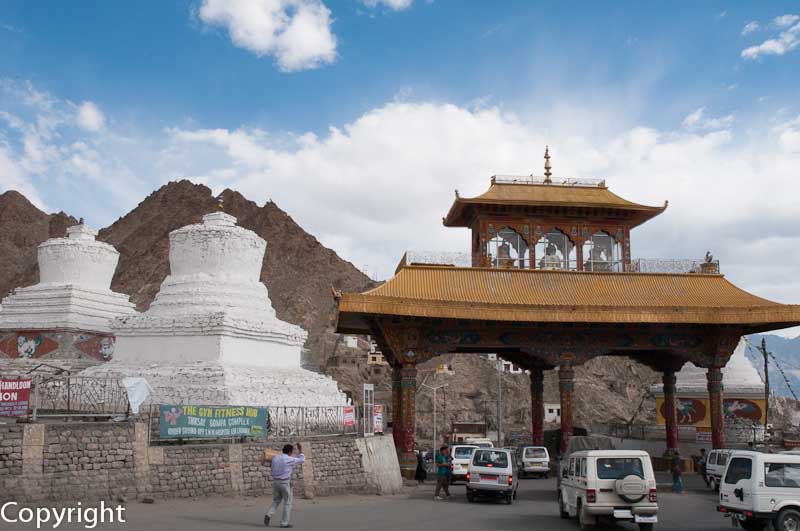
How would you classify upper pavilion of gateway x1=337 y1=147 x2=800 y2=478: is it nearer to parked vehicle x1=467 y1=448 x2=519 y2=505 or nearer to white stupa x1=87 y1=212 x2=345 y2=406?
white stupa x1=87 y1=212 x2=345 y2=406

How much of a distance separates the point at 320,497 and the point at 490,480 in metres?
4.00

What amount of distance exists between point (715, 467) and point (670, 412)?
19.1ft

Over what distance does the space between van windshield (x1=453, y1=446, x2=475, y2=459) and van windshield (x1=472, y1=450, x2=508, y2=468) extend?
23.1ft

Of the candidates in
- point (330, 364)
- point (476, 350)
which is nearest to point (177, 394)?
point (476, 350)

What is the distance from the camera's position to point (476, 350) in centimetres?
2650

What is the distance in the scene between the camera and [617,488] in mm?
13016

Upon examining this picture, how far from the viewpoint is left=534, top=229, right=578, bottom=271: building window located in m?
26.7

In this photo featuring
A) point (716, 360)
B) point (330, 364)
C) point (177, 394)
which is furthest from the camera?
point (330, 364)

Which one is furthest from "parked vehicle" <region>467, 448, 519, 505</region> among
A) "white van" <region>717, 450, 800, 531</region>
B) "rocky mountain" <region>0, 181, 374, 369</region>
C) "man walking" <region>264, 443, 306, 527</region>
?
"rocky mountain" <region>0, 181, 374, 369</region>

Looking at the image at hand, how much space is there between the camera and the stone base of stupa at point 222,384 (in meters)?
19.0

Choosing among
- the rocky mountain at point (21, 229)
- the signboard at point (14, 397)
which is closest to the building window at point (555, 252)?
the signboard at point (14, 397)

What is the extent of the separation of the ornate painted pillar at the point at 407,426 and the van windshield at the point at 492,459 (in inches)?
201

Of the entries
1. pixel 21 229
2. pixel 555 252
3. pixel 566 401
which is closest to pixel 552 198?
pixel 555 252

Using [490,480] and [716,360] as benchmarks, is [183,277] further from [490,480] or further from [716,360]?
[716,360]
